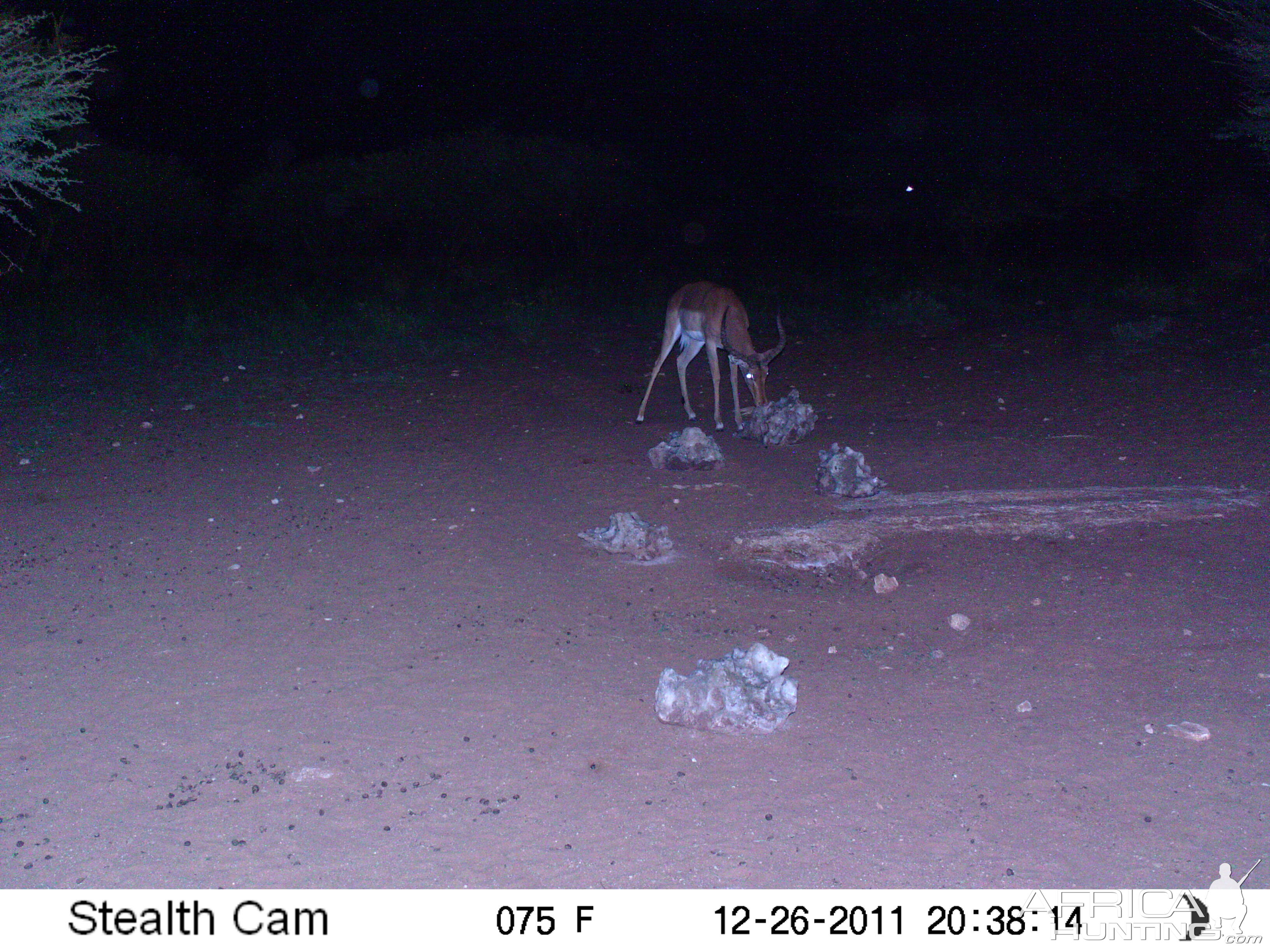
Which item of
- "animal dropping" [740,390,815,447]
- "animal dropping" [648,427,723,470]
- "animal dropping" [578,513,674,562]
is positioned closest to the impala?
"animal dropping" [740,390,815,447]

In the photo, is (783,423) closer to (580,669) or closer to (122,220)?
(580,669)

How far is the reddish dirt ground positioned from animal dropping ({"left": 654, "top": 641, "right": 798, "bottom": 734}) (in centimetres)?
10

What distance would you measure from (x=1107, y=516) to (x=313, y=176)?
71.6 ft

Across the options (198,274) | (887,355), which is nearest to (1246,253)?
(887,355)

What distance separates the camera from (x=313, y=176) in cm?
2550

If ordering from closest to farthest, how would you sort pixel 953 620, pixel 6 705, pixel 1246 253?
1. pixel 6 705
2. pixel 953 620
3. pixel 1246 253

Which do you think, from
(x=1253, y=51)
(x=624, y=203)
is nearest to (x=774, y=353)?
(x=1253, y=51)

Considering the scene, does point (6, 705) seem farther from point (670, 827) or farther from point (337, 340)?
point (337, 340)

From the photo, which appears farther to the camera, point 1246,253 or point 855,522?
point 1246,253

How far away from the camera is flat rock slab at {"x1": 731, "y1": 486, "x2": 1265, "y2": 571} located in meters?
7.34

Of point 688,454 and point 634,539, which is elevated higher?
point 688,454

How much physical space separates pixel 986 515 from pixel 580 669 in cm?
350

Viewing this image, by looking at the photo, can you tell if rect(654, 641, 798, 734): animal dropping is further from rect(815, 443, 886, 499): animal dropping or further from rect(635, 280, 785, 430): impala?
rect(635, 280, 785, 430): impala

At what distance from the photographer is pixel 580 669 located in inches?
227
